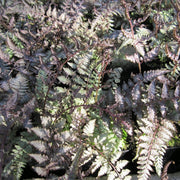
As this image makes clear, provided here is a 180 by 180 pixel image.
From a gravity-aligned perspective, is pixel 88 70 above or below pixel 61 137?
above

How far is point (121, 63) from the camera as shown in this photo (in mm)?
2129

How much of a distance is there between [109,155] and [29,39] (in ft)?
3.94

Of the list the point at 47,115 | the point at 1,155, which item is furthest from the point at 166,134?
the point at 1,155

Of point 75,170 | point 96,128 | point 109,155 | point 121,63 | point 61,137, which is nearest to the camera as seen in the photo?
point 75,170

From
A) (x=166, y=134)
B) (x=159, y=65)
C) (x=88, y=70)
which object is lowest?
(x=166, y=134)

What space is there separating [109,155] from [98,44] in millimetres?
935

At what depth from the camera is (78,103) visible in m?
1.69

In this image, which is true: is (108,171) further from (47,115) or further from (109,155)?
(47,115)

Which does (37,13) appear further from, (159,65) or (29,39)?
(159,65)

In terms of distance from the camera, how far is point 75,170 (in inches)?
38.1

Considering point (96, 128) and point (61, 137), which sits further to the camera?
point (96, 128)

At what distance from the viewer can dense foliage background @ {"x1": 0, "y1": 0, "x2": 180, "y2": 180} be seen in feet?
4.29

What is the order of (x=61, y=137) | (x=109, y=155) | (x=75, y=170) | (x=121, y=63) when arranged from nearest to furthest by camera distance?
(x=75, y=170), (x=61, y=137), (x=109, y=155), (x=121, y=63)

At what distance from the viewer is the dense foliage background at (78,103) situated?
1308 mm
